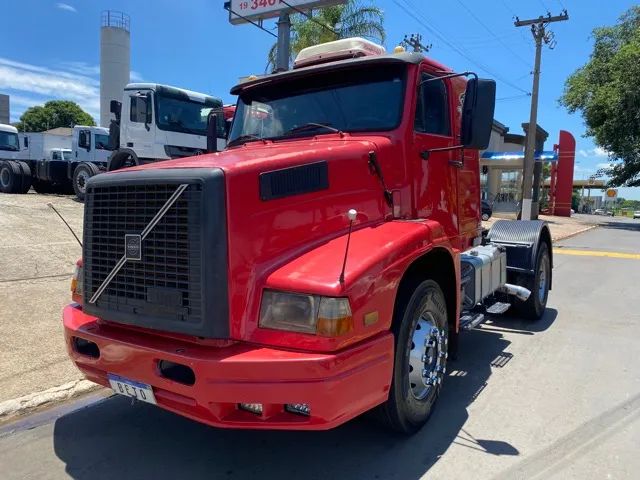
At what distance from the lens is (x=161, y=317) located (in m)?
2.86

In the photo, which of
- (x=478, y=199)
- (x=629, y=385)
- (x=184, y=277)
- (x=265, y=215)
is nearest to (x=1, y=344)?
(x=184, y=277)

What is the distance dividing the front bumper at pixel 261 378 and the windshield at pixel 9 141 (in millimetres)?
A: 23828

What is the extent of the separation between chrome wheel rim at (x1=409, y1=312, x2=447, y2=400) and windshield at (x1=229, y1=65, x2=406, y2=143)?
1.48 metres

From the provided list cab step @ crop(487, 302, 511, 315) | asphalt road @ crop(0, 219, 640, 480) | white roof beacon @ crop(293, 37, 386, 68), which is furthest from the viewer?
cab step @ crop(487, 302, 511, 315)

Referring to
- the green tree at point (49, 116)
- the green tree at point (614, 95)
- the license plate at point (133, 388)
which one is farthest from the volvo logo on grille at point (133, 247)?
the green tree at point (49, 116)

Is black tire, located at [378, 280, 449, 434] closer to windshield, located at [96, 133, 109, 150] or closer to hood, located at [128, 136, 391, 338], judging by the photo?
hood, located at [128, 136, 391, 338]

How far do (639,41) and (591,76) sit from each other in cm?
329

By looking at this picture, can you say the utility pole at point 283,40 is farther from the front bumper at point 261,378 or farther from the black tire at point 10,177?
the front bumper at point 261,378

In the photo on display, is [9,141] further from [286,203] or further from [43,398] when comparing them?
[286,203]

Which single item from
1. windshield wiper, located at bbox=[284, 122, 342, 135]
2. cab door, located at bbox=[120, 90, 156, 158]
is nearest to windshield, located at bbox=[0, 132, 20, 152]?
cab door, located at bbox=[120, 90, 156, 158]

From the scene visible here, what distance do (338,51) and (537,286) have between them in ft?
12.7

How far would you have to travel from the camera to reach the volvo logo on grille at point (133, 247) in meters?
2.93

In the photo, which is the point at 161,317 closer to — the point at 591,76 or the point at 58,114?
the point at 591,76

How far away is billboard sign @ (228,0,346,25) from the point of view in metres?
15.6
